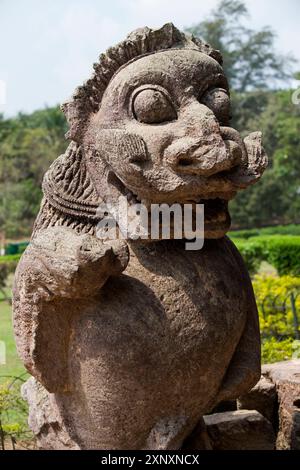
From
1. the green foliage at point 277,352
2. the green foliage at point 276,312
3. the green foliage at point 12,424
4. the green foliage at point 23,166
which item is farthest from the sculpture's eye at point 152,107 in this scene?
the green foliage at point 23,166

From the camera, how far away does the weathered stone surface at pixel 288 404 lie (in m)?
2.81

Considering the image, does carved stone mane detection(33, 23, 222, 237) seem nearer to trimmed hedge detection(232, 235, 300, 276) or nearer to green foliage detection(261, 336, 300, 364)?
green foliage detection(261, 336, 300, 364)

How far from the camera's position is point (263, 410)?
3084 mm

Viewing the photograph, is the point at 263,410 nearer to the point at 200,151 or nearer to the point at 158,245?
the point at 158,245

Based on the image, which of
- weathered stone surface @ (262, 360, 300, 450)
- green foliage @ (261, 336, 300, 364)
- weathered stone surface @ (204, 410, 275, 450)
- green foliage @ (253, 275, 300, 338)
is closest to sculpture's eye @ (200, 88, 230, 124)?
weathered stone surface @ (204, 410, 275, 450)

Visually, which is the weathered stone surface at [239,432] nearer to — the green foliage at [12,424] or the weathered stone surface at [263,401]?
the weathered stone surface at [263,401]

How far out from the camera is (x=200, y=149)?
182 centimetres

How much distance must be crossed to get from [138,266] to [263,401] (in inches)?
58.3

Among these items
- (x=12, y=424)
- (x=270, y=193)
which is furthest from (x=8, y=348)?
(x=270, y=193)

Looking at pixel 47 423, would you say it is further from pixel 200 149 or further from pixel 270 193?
pixel 270 193

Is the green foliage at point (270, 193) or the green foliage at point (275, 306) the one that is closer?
the green foliage at point (275, 306)

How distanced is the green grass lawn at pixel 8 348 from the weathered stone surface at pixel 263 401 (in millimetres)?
1822

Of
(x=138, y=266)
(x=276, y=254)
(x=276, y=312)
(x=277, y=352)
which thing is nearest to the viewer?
(x=138, y=266)

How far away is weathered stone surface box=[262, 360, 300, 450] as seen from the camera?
281 cm
